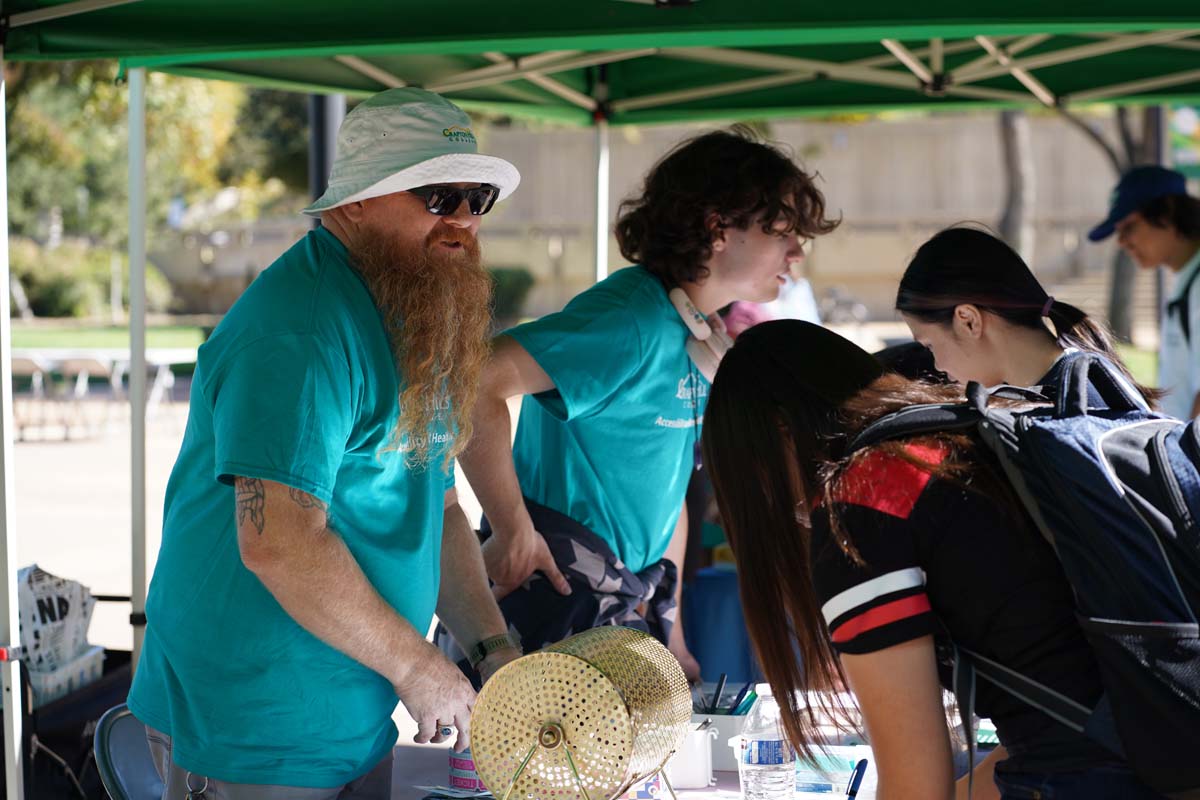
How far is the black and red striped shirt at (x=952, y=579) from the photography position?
50.4 inches

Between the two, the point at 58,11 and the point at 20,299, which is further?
the point at 20,299

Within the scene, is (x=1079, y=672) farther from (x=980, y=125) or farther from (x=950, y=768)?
(x=980, y=125)

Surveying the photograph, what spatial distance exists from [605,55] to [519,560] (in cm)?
184

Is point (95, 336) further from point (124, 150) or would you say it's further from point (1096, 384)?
point (1096, 384)

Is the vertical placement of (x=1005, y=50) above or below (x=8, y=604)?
above

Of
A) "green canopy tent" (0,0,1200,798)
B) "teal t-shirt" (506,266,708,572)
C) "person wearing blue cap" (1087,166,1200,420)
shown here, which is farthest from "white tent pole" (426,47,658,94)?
"person wearing blue cap" (1087,166,1200,420)

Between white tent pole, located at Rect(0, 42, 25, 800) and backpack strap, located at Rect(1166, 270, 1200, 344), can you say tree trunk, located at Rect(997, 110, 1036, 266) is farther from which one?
white tent pole, located at Rect(0, 42, 25, 800)

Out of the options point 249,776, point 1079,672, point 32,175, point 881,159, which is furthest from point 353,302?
point 32,175

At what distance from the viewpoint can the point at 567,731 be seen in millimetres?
1383

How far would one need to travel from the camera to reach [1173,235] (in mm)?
4910

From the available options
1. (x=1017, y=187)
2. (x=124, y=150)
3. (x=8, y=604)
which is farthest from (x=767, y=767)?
(x=124, y=150)

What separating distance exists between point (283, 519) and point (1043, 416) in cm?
88

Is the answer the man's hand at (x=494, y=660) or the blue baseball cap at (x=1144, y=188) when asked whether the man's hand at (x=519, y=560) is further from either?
the blue baseball cap at (x=1144, y=188)

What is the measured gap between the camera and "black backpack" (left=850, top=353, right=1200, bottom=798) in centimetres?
121
